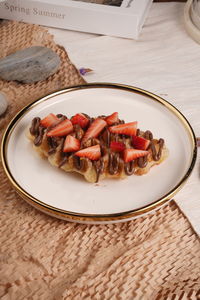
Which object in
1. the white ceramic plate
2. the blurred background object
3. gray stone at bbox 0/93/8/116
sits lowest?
gray stone at bbox 0/93/8/116

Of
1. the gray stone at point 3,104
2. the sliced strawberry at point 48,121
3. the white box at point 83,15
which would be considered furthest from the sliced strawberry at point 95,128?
the white box at point 83,15

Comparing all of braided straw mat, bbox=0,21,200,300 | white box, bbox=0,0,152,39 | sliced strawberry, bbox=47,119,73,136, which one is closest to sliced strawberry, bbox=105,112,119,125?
sliced strawberry, bbox=47,119,73,136

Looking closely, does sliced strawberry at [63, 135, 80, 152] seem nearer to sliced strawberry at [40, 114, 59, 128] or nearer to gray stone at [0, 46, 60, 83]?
sliced strawberry at [40, 114, 59, 128]

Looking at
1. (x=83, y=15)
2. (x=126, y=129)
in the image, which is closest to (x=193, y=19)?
(x=83, y=15)

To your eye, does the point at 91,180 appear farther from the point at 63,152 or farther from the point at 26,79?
the point at 26,79

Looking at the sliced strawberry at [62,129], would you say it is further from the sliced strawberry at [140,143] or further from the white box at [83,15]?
the white box at [83,15]

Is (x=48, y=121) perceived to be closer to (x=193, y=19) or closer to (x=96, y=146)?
(x=96, y=146)
